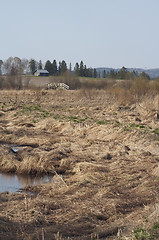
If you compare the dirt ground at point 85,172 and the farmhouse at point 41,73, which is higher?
the farmhouse at point 41,73

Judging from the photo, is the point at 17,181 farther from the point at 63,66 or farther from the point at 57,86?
the point at 63,66

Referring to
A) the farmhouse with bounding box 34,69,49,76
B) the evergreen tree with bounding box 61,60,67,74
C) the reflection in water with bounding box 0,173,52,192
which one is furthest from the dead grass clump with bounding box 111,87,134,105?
the farmhouse with bounding box 34,69,49,76

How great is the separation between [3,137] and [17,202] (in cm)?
1004

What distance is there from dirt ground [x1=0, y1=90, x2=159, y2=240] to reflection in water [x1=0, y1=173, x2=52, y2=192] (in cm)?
40

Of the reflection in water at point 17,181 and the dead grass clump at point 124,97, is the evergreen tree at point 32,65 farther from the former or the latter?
the reflection in water at point 17,181

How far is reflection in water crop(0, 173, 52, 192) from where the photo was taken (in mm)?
11695

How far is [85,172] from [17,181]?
2.23m

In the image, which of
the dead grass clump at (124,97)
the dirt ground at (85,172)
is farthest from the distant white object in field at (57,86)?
the dirt ground at (85,172)

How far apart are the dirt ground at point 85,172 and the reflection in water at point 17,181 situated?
398 mm

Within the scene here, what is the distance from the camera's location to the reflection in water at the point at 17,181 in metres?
11.7

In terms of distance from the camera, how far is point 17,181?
12375 mm

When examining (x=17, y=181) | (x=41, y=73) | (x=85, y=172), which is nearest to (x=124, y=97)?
(x=85, y=172)

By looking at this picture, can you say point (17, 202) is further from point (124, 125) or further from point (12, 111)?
point (12, 111)

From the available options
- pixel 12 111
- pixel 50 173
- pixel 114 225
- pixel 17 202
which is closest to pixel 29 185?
pixel 50 173
